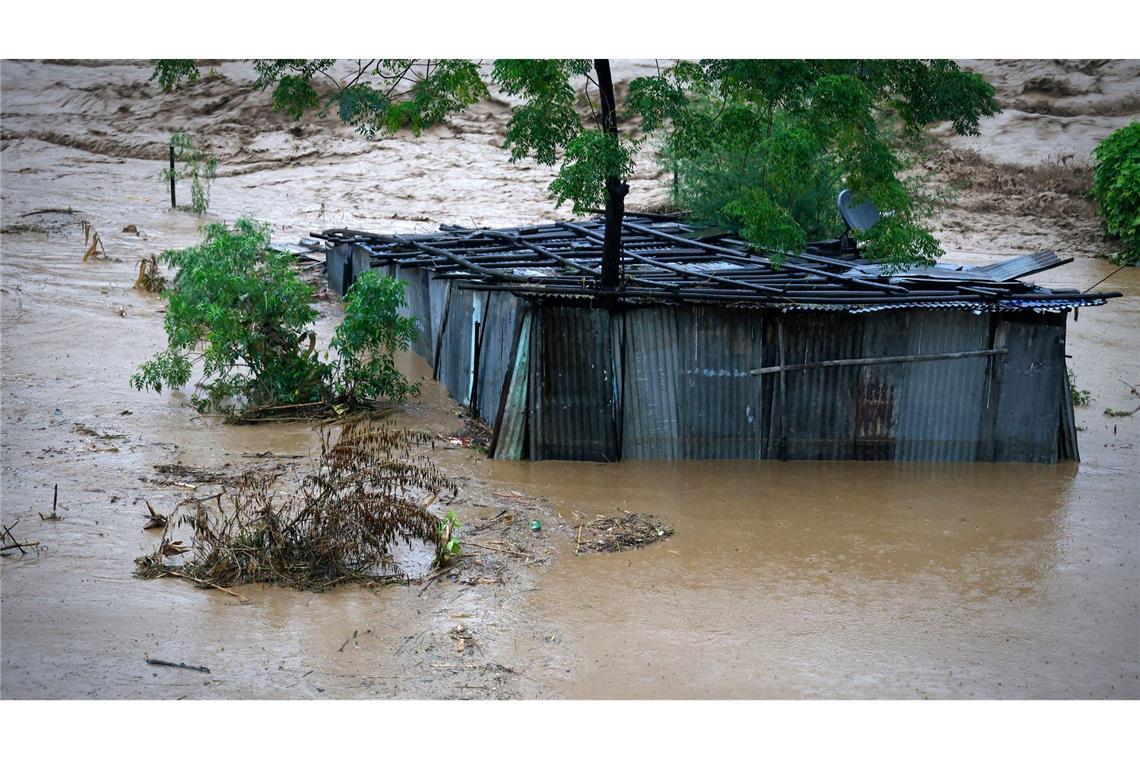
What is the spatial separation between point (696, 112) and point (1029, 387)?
13.9 ft

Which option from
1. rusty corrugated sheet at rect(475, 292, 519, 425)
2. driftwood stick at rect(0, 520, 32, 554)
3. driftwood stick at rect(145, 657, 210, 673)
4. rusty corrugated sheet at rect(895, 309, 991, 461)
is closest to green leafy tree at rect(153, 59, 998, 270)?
rusty corrugated sheet at rect(895, 309, 991, 461)

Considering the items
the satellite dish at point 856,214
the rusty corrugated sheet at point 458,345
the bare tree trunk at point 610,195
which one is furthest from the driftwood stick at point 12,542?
the satellite dish at point 856,214

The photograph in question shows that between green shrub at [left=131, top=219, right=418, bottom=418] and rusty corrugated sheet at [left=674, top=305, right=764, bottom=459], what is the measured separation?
129 inches

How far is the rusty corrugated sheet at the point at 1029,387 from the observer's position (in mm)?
9562

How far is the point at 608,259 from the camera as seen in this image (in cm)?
942

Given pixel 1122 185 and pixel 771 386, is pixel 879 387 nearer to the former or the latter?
pixel 771 386

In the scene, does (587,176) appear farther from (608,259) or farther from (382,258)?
(382,258)

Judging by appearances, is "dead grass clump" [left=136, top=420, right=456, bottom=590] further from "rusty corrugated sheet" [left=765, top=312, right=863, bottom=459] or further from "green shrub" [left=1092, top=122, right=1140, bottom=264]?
"green shrub" [left=1092, top=122, right=1140, bottom=264]

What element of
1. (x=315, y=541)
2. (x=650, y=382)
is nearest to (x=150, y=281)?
(x=650, y=382)

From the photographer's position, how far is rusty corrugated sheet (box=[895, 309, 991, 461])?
9539 mm

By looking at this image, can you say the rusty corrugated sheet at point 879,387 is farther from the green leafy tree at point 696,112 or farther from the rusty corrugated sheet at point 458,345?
the rusty corrugated sheet at point 458,345

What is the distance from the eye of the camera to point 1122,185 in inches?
720

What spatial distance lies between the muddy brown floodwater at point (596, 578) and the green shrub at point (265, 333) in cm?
43

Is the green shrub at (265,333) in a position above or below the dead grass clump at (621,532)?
above
